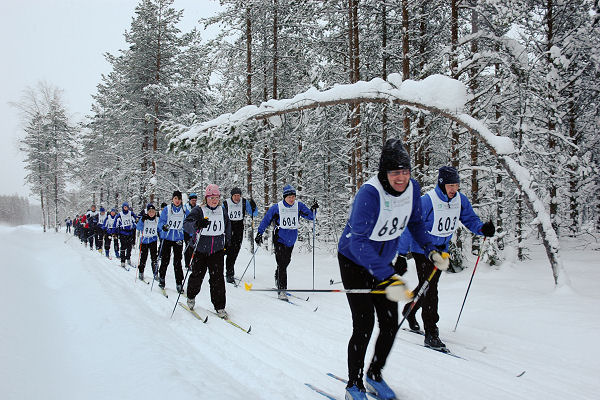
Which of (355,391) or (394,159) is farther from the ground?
(394,159)

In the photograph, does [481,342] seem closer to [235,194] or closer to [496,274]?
[496,274]

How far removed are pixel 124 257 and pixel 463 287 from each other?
11.9 meters

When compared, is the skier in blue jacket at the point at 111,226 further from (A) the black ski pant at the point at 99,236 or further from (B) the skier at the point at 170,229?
(B) the skier at the point at 170,229

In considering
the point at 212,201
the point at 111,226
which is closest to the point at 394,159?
the point at 212,201

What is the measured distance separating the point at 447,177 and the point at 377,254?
2.23m

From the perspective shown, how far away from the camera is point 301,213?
830 centimetres

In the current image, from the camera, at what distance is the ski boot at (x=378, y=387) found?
129 inches

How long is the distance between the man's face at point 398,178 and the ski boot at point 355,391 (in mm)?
1784

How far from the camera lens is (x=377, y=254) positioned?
3152 mm

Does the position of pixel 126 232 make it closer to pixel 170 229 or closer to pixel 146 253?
pixel 146 253

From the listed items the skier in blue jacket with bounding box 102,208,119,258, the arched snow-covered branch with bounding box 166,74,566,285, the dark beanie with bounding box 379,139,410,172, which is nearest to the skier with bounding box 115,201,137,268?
the skier in blue jacket with bounding box 102,208,119,258

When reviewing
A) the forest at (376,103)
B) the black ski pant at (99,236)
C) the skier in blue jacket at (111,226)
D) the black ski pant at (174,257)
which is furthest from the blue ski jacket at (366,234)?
the black ski pant at (99,236)

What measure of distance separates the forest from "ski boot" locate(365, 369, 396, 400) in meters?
5.75

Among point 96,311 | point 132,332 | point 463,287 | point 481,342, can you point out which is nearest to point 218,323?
point 132,332
